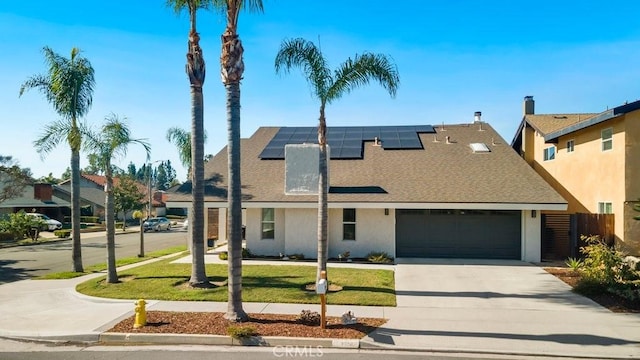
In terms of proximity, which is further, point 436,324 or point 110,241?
point 110,241

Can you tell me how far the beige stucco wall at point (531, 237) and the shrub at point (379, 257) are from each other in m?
5.80

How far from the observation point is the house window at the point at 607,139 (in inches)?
687

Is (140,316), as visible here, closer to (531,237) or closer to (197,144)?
(197,144)

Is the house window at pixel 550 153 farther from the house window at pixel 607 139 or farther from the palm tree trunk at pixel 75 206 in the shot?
the palm tree trunk at pixel 75 206

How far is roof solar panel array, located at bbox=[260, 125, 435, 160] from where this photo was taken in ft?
73.7

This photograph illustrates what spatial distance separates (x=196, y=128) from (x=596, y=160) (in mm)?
16578

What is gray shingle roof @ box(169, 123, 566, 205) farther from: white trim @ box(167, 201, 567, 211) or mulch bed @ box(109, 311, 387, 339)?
mulch bed @ box(109, 311, 387, 339)

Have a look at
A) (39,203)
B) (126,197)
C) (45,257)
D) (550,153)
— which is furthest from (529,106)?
(39,203)

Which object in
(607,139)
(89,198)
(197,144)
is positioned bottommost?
(89,198)

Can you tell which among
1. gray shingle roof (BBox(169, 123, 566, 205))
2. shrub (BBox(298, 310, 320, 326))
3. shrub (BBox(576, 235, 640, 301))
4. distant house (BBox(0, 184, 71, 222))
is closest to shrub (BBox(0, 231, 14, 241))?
distant house (BBox(0, 184, 71, 222))

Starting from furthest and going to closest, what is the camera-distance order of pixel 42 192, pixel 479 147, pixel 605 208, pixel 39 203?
pixel 42 192 < pixel 39 203 < pixel 479 147 < pixel 605 208

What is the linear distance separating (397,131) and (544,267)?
37.0 ft

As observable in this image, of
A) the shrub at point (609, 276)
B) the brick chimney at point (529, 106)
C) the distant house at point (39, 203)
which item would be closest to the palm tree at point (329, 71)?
the shrub at point (609, 276)

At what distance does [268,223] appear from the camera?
1994cm
